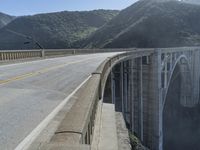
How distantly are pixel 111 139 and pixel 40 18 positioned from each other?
14967 centimetres

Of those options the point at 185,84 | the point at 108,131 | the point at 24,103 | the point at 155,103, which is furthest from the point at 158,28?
the point at 108,131

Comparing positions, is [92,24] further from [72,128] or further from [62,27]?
[72,128]

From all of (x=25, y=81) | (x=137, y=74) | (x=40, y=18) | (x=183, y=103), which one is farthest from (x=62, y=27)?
(x=25, y=81)

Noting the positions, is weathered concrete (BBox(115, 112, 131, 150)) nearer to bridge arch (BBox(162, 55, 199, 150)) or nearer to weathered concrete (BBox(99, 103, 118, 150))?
weathered concrete (BBox(99, 103, 118, 150))

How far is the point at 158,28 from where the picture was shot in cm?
8231

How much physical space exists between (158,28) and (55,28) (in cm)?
7207

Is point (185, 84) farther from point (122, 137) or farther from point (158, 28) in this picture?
point (122, 137)

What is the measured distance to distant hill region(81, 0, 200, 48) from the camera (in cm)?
7512

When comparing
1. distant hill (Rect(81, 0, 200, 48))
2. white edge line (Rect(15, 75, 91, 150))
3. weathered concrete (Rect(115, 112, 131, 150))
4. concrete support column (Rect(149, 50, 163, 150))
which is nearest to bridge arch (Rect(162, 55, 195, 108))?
concrete support column (Rect(149, 50, 163, 150))

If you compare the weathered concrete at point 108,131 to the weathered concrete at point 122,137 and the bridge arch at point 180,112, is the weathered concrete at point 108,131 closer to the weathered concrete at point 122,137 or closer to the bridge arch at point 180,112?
the weathered concrete at point 122,137

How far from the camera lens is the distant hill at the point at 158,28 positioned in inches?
2958

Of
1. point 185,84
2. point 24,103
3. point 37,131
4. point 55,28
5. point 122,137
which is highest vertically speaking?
point 55,28

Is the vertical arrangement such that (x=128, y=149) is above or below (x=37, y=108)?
below

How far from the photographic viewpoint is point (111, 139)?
15.9 ft
